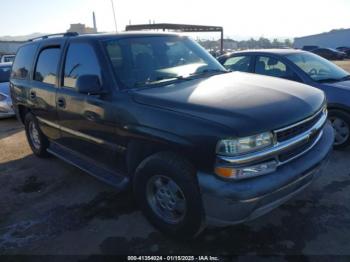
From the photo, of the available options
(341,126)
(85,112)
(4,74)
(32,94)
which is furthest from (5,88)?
(341,126)

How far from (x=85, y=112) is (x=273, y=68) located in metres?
3.75

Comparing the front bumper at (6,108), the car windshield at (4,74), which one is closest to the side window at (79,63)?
the front bumper at (6,108)

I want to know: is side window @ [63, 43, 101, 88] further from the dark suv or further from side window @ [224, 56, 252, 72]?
side window @ [224, 56, 252, 72]

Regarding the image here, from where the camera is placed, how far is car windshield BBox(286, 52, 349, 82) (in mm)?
5582

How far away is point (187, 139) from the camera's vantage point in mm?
2643

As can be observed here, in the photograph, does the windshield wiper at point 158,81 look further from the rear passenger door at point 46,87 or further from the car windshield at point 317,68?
the car windshield at point 317,68

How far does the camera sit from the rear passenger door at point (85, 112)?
3.49 m

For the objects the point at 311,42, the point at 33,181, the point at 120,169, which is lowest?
the point at 311,42

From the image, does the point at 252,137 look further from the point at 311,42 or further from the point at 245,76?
the point at 311,42

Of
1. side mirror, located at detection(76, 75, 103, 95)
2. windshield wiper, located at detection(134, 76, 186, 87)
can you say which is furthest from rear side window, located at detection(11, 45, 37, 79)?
windshield wiper, located at detection(134, 76, 186, 87)

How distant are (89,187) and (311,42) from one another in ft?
226

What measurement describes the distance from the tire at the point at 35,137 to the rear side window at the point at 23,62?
2.25ft

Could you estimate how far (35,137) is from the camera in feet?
18.8

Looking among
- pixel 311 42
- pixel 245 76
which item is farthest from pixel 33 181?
pixel 311 42
